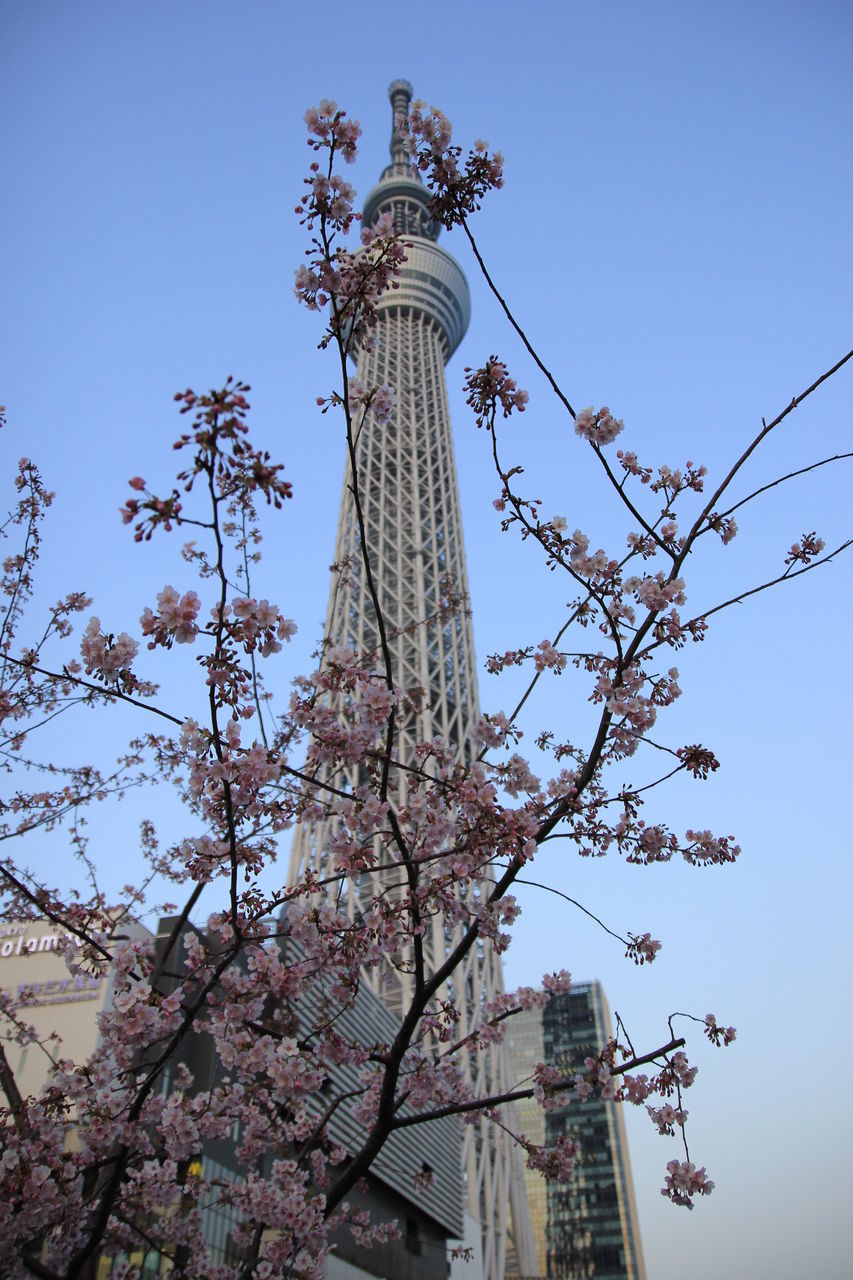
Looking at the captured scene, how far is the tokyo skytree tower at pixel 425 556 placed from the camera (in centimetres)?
3131

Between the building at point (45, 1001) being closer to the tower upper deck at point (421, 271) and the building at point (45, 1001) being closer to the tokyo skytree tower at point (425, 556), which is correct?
the tokyo skytree tower at point (425, 556)

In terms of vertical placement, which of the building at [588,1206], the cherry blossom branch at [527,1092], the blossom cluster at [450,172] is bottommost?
the cherry blossom branch at [527,1092]

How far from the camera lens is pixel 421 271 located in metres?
57.3

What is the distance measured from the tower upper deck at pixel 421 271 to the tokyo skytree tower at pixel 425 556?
3.7 inches

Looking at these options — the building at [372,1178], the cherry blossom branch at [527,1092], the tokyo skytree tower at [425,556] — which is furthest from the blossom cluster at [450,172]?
the tokyo skytree tower at [425,556]

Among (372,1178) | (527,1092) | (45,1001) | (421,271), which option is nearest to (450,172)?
(527,1092)

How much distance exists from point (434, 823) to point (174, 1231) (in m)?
3.22

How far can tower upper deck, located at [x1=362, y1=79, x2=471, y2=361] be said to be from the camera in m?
56.9

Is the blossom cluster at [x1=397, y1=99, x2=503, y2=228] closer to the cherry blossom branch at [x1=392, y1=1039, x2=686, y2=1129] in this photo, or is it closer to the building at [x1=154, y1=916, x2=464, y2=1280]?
the cherry blossom branch at [x1=392, y1=1039, x2=686, y2=1129]

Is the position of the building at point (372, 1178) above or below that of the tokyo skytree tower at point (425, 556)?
below

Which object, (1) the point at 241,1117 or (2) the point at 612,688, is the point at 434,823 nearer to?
(2) the point at 612,688

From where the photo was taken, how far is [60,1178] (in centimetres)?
492

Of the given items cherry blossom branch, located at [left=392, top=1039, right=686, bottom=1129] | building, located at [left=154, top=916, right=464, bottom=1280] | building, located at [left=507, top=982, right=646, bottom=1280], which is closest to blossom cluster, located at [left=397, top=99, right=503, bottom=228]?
cherry blossom branch, located at [left=392, top=1039, right=686, bottom=1129]

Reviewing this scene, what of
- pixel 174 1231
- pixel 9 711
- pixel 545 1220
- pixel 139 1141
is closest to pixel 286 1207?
pixel 139 1141
